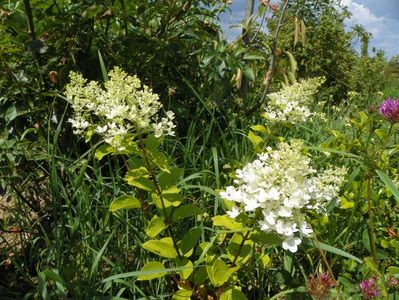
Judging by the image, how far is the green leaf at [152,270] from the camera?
1.46m

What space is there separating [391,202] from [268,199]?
120 centimetres

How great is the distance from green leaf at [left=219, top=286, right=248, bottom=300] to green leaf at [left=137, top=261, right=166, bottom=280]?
19 cm

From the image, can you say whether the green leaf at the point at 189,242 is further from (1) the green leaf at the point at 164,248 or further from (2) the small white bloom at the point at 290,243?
(2) the small white bloom at the point at 290,243

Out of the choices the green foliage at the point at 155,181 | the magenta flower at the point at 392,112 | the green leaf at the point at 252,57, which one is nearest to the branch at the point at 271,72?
the green foliage at the point at 155,181

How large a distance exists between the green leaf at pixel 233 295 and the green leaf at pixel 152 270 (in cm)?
19

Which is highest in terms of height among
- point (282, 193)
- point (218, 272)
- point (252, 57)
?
point (252, 57)

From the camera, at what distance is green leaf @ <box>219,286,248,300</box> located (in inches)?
58.9

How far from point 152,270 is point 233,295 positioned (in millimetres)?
245

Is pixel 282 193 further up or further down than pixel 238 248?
further up

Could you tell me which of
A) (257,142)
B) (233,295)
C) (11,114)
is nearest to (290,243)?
(233,295)


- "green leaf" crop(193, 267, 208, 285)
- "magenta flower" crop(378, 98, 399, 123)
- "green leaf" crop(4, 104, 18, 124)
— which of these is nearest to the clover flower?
"green leaf" crop(193, 267, 208, 285)

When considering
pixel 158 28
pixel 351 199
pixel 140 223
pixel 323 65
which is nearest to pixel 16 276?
pixel 140 223

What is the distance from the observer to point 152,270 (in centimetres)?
149

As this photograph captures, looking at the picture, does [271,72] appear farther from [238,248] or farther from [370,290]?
[370,290]
